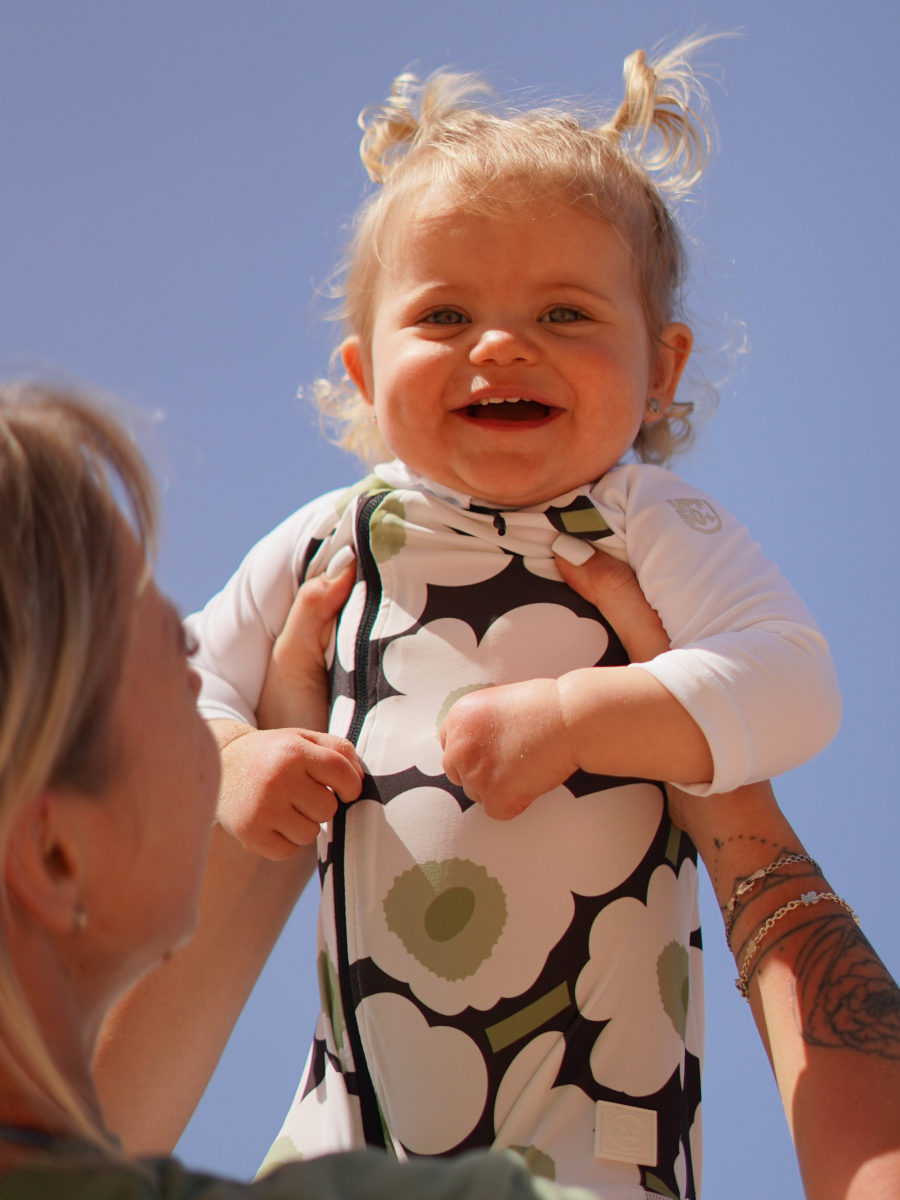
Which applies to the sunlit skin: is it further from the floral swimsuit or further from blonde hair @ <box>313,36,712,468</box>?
blonde hair @ <box>313,36,712,468</box>

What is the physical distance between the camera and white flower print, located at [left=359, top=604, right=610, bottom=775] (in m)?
1.18

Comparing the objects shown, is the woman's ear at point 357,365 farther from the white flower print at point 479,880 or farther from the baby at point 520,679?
the white flower print at point 479,880

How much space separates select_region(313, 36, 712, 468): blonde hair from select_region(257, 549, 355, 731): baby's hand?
1.34 ft

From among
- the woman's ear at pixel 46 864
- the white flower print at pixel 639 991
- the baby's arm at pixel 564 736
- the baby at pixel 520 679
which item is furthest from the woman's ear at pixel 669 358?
the woman's ear at pixel 46 864

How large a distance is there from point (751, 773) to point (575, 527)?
351 millimetres

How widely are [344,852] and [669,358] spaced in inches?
30.3

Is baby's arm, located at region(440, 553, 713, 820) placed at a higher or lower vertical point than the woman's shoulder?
higher

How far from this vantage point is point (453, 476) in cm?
131

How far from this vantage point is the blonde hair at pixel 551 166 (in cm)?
133

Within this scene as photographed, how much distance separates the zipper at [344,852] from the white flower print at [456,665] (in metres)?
0.05

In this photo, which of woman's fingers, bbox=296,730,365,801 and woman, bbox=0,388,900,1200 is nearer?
woman, bbox=0,388,900,1200

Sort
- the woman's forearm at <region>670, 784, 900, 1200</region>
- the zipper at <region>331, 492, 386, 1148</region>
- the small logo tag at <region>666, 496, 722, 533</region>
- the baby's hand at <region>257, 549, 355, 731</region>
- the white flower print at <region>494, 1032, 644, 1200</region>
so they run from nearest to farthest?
the woman's forearm at <region>670, 784, 900, 1200</region> → the white flower print at <region>494, 1032, 644, 1200</region> → the zipper at <region>331, 492, 386, 1148</region> → the small logo tag at <region>666, 496, 722, 533</region> → the baby's hand at <region>257, 549, 355, 731</region>

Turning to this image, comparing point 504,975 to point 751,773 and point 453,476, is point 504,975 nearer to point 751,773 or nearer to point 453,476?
point 751,773

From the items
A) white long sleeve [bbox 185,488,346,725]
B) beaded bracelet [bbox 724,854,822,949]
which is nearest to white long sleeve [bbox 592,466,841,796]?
beaded bracelet [bbox 724,854,822,949]
